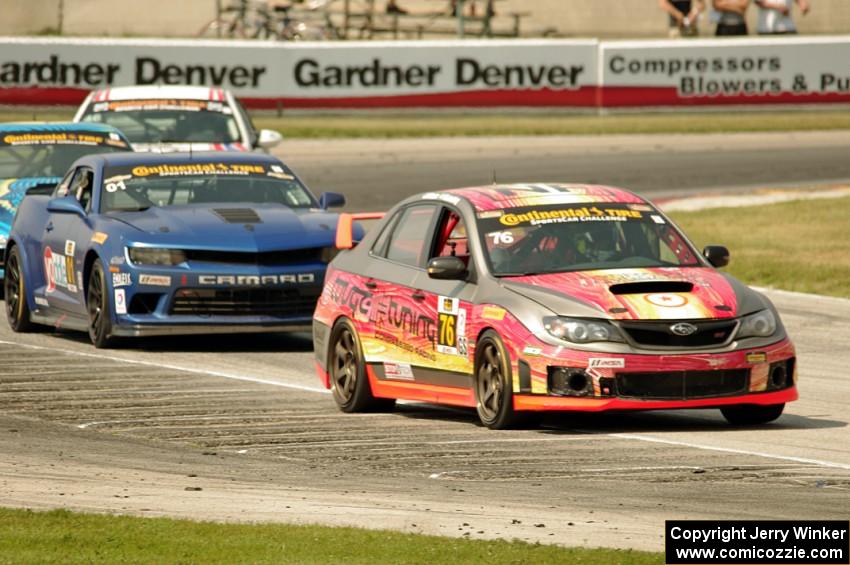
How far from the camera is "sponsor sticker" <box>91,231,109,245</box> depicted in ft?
50.1

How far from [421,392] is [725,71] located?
27.0 meters

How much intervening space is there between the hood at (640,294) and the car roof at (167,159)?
5.80 meters

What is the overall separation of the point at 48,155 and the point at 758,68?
→ 21.4m

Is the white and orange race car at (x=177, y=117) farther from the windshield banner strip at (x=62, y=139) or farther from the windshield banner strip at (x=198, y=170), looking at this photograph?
the windshield banner strip at (x=198, y=170)

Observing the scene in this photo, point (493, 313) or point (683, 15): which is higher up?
point (493, 313)

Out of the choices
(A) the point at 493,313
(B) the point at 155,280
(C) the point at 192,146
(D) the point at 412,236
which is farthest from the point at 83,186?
(A) the point at 493,313

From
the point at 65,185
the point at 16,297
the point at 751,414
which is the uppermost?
the point at 751,414

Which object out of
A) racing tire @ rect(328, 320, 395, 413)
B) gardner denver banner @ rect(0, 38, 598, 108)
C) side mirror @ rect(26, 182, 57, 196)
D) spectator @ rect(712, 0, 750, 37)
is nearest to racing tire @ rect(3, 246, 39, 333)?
side mirror @ rect(26, 182, 57, 196)

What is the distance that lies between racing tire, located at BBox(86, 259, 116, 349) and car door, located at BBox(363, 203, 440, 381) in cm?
333

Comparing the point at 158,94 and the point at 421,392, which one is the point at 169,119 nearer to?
the point at 158,94

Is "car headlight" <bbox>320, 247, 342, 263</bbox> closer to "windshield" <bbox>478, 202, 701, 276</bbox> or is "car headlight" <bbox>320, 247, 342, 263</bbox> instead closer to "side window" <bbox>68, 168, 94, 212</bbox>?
"side window" <bbox>68, 168, 94, 212</bbox>

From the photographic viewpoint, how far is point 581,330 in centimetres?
1063

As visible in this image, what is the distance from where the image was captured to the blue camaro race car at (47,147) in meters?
18.7

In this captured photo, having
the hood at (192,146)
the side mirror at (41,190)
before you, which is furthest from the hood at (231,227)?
the hood at (192,146)
